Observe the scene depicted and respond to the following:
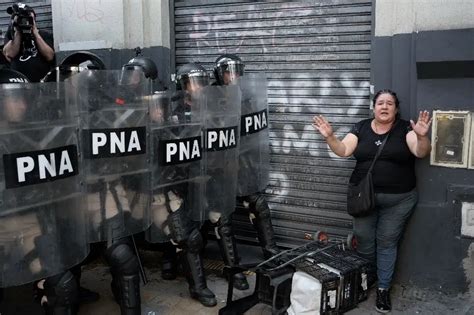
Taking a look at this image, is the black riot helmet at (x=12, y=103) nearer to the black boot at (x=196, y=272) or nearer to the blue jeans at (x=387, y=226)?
the black boot at (x=196, y=272)

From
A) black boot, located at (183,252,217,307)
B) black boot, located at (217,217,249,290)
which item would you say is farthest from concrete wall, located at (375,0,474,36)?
black boot, located at (183,252,217,307)

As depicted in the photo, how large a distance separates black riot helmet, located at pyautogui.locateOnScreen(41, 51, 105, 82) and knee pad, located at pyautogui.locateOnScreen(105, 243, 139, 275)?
4.23 ft

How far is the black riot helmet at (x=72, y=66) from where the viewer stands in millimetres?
3663

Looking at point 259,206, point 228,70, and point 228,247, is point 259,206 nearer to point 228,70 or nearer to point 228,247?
point 228,247

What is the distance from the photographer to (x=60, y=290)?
3303 millimetres

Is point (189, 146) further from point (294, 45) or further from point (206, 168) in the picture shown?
point (294, 45)

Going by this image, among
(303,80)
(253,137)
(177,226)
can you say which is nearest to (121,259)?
(177,226)

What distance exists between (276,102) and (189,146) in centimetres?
175

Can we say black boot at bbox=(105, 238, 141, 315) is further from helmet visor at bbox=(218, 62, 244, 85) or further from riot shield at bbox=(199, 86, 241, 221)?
helmet visor at bbox=(218, 62, 244, 85)

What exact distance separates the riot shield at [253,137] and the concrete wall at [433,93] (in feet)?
3.90

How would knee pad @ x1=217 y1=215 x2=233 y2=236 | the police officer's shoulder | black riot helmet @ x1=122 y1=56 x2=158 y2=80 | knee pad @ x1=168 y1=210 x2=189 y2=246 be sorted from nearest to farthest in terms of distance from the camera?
1. the police officer's shoulder
2. knee pad @ x1=168 y1=210 x2=189 y2=246
3. knee pad @ x1=217 y1=215 x2=233 y2=236
4. black riot helmet @ x1=122 y1=56 x2=158 y2=80

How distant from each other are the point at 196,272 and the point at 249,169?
1.18m

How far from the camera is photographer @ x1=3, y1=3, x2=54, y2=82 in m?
4.98

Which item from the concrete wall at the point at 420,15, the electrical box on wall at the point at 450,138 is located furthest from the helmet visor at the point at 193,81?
the electrical box on wall at the point at 450,138
